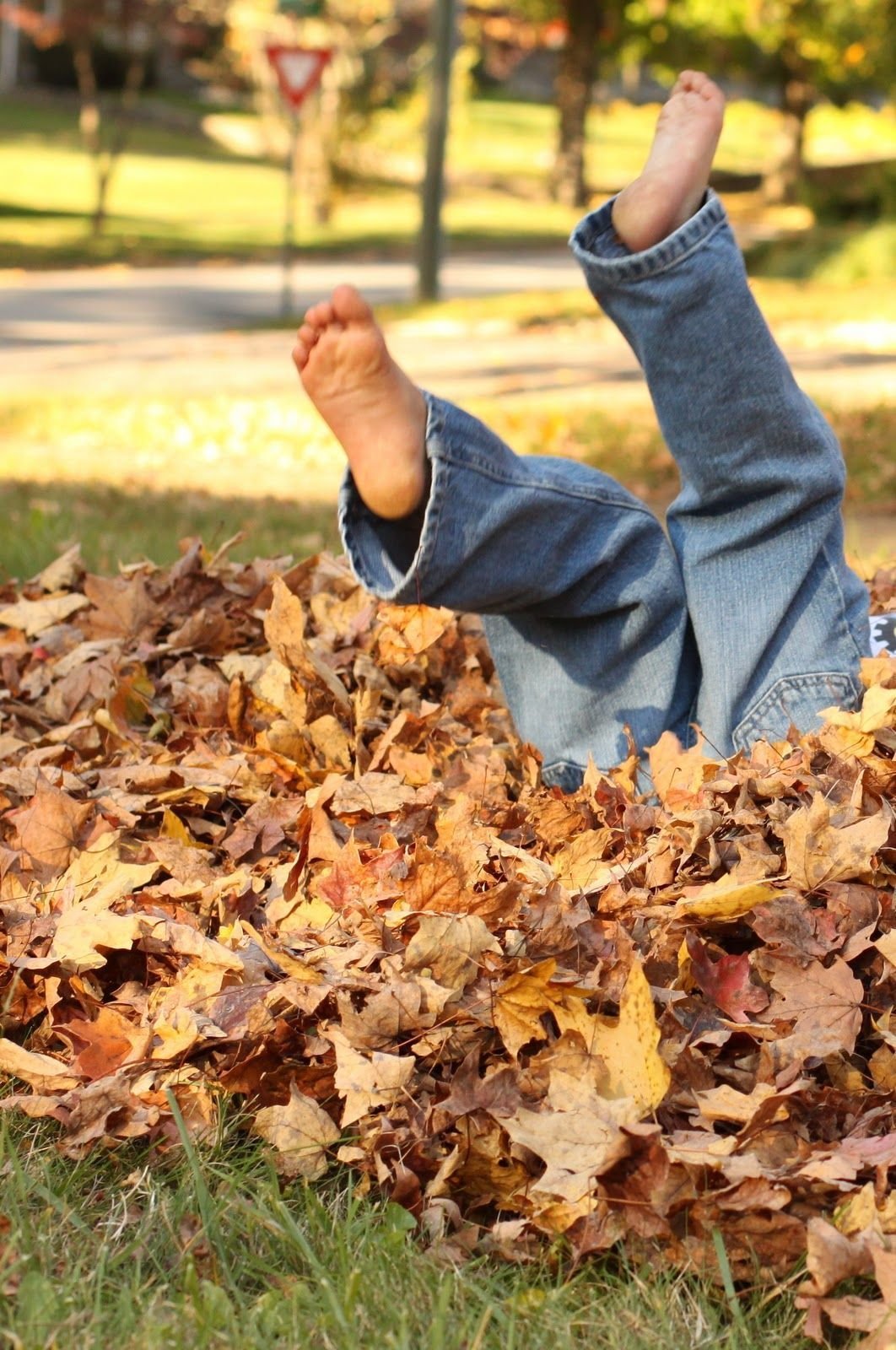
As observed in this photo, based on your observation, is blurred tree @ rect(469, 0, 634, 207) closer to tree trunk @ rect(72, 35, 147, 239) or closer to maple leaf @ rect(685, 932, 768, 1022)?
tree trunk @ rect(72, 35, 147, 239)

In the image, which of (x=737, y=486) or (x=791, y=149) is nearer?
(x=737, y=486)

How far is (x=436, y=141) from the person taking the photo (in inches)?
570

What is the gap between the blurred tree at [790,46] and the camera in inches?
878

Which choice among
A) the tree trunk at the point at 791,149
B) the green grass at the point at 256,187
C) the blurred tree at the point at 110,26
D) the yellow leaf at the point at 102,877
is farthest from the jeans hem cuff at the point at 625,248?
the tree trunk at the point at 791,149

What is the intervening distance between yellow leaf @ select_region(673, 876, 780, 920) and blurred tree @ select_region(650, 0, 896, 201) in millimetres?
22355

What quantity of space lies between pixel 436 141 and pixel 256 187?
16380 mm

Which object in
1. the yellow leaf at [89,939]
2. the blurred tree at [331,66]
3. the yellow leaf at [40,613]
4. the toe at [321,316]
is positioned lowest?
the blurred tree at [331,66]

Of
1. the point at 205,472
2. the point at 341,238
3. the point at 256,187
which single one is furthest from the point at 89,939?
the point at 256,187

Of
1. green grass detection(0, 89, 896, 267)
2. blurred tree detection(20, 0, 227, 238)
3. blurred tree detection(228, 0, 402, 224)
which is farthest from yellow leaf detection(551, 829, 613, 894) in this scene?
blurred tree detection(228, 0, 402, 224)

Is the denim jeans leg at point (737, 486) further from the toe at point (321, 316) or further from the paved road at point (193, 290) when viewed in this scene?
the paved road at point (193, 290)

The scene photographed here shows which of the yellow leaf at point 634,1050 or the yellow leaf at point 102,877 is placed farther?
the yellow leaf at point 102,877

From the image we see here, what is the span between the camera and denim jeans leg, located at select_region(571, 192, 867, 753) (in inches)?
90.2

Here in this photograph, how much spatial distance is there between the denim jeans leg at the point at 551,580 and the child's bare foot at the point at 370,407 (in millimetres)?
30

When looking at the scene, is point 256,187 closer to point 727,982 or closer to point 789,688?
point 789,688
